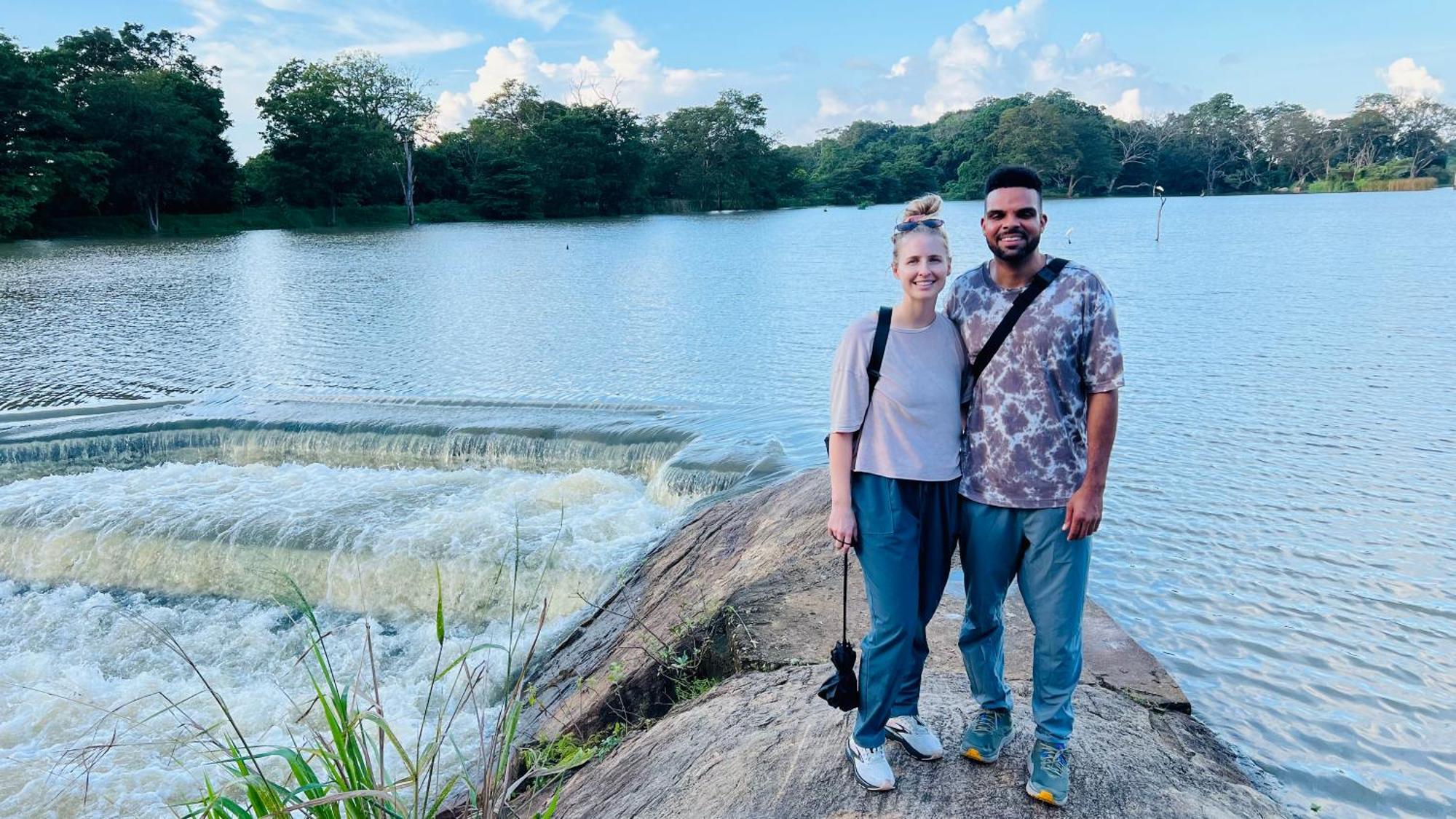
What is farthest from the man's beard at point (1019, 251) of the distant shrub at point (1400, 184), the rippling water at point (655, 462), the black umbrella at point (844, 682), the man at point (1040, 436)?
the distant shrub at point (1400, 184)

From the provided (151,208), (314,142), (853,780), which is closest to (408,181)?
(314,142)

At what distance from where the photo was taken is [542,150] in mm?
65250

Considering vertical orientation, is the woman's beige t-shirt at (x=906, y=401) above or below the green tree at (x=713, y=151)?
below

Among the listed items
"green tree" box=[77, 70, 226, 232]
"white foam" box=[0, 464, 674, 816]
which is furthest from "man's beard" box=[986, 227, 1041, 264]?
"green tree" box=[77, 70, 226, 232]

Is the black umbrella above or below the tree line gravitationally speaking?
below

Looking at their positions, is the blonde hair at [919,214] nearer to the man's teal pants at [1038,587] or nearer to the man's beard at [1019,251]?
the man's beard at [1019,251]

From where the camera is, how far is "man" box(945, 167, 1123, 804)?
7.89 feet

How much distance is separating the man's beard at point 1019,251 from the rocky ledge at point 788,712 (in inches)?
57.1

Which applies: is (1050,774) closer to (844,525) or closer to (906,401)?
(844,525)

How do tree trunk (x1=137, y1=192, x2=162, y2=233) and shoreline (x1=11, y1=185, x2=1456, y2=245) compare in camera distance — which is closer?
shoreline (x1=11, y1=185, x2=1456, y2=245)

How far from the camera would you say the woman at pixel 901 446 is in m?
2.50

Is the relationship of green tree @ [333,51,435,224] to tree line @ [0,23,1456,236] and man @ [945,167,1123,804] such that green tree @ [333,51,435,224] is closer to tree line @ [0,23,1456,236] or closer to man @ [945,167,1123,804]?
tree line @ [0,23,1456,236]

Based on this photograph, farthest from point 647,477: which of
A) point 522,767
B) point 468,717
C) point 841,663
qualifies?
point 841,663

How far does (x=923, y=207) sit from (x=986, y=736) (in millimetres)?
1534
